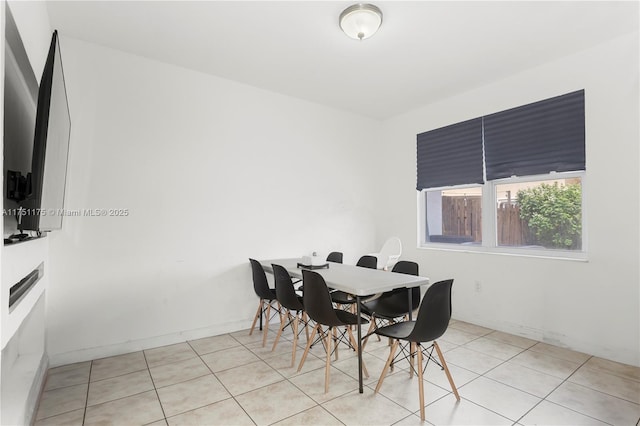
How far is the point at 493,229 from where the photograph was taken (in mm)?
4188

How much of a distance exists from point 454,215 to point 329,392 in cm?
306

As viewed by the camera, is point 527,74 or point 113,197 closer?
point 113,197

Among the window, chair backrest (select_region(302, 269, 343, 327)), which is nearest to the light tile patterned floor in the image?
chair backrest (select_region(302, 269, 343, 327))

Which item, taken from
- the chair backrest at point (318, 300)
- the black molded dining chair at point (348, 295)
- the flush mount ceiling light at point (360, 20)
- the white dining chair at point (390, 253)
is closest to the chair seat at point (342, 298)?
the black molded dining chair at point (348, 295)

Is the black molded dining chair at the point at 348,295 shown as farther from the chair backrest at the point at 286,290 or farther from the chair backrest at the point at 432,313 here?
the chair backrest at the point at 432,313

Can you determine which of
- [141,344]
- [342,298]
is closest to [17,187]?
[141,344]

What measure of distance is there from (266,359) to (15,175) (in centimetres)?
237

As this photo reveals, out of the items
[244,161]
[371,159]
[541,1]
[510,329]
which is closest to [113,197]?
[244,161]

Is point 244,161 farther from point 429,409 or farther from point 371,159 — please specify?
point 429,409

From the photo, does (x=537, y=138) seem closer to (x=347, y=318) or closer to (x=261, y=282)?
(x=347, y=318)

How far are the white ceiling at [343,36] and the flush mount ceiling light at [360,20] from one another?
0.07m

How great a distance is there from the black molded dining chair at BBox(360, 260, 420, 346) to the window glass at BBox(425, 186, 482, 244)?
1.55 m

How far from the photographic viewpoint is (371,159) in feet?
17.9

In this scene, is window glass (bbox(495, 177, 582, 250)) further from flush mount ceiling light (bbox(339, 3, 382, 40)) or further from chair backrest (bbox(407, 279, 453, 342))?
flush mount ceiling light (bbox(339, 3, 382, 40))
